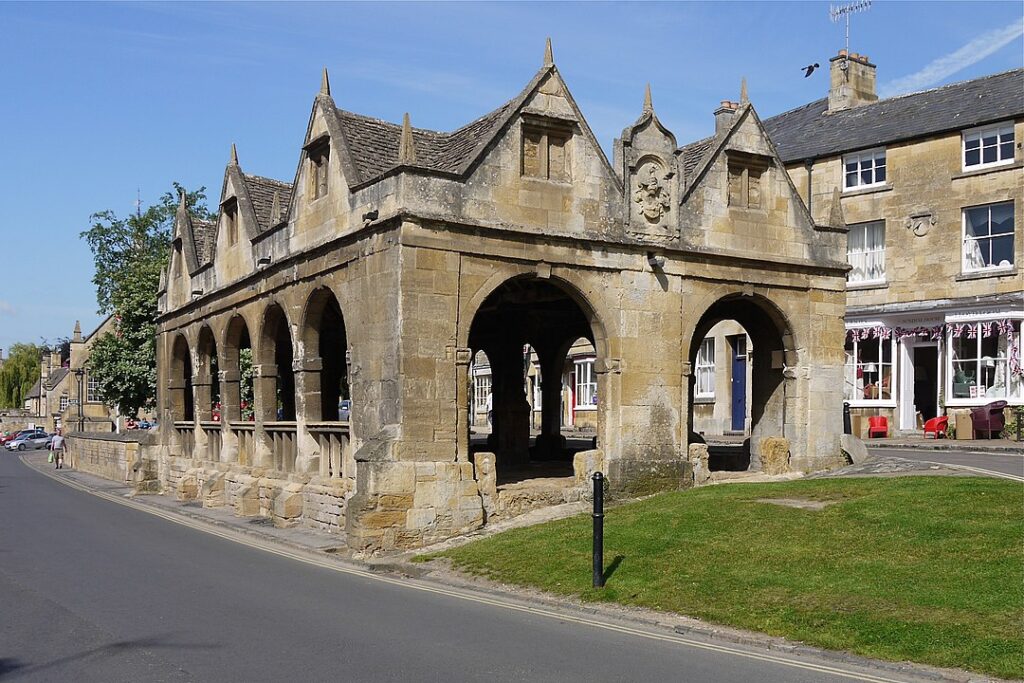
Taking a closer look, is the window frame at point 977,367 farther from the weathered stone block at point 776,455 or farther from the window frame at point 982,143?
the weathered stone block at point 776,455

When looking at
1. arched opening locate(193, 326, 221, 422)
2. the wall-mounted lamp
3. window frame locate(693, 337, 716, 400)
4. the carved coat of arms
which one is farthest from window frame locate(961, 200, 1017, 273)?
arched opening locate(193, 326, 221, 422)

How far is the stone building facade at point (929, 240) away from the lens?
99.8 ft

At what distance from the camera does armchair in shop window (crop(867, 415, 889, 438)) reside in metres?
32.2

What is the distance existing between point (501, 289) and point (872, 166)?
17.9 m

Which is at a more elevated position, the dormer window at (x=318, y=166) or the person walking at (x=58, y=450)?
the dormer window at (x=318, y=166)

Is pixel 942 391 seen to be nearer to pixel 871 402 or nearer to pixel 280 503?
pixel 871 402

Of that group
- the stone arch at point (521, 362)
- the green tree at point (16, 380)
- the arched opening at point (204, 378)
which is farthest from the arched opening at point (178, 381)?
the green tree at point (16, 380)

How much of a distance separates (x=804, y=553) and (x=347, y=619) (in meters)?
5.16

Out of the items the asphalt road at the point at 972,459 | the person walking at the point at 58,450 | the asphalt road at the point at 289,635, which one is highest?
the asphalt road at the point at 972,459

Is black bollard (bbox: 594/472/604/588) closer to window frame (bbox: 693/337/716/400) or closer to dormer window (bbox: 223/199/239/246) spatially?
dormer window (bbox: 223/199/239/246)

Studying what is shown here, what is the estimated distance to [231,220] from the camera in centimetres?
2448

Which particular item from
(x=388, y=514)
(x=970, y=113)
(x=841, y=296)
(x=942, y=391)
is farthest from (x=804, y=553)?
(x=970, y=113)

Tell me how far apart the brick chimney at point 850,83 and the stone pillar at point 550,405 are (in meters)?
17.9

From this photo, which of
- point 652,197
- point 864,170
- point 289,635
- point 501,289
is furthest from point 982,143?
point 289,635
